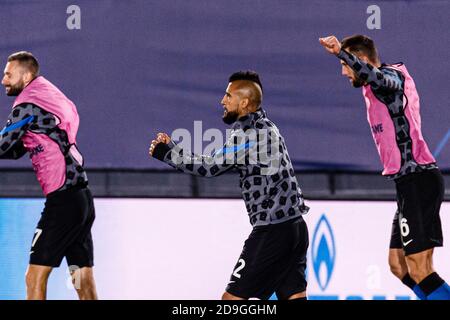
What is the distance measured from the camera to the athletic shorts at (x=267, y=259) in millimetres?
5941

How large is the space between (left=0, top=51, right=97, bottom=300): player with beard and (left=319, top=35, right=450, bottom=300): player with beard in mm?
1789

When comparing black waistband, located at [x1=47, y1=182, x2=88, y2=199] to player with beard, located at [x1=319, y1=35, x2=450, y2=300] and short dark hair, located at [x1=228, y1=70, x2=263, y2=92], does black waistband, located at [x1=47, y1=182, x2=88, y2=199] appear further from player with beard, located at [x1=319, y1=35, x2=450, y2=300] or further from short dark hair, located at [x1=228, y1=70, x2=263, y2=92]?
player with beard, located at [x1=319, y1=35, x2=450, y2=300]

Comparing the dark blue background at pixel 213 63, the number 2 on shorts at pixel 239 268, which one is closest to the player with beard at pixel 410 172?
the dark blue background at pixel 213 63

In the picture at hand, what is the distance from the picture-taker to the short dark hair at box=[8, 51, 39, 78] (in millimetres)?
6828

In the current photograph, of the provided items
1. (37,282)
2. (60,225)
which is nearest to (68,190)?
(60,225)

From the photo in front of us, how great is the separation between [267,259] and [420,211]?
1110 millimetres

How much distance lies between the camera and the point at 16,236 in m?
7.23

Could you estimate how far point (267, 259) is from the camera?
5945 mm

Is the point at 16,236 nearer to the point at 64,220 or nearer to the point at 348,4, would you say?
the point at 64,220

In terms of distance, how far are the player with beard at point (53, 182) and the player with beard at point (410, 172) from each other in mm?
1789

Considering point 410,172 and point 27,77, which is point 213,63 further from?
point 410,172

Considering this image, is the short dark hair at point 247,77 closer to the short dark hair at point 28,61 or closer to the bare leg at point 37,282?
the short dark hair at point 28,61
